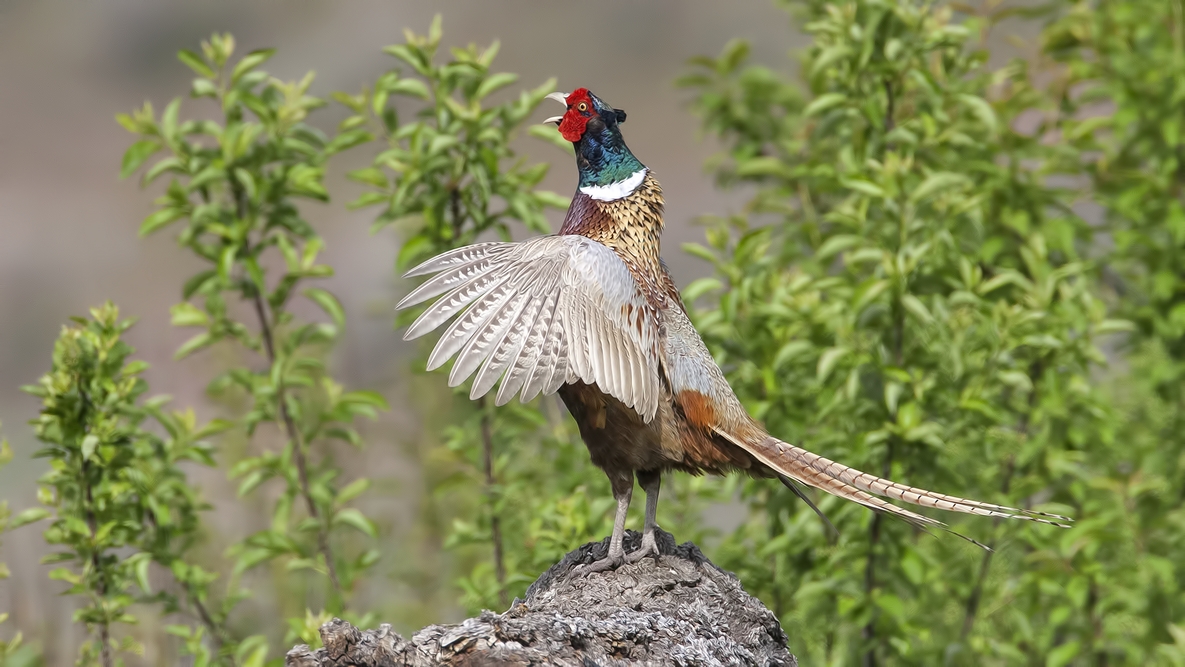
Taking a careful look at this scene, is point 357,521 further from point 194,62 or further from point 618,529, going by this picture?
point 194,62

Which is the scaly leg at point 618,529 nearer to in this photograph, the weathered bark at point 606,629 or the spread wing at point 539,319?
the weathered bark at point 606,629

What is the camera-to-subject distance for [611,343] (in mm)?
3473

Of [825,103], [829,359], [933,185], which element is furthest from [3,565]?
[933,185]

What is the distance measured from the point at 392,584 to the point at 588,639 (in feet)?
17.3

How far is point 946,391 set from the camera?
199 inches

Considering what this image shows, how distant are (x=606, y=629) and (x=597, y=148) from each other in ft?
6.09

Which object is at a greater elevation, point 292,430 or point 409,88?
point 409,88

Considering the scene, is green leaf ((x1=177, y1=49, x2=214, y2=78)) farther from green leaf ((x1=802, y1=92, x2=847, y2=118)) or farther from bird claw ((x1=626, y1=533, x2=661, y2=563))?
bird claw ((x1=626, y1=533, x2=661, y2=563))

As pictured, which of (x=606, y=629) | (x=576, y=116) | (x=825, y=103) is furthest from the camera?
(x=825, y=103)

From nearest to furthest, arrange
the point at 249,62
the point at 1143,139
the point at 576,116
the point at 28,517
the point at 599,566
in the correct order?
the point at 599,566
the point at 576,116
the point at 28,517
the point at 249,62
the point at 1143,139

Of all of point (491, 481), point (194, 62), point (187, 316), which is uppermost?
point (194, 62)

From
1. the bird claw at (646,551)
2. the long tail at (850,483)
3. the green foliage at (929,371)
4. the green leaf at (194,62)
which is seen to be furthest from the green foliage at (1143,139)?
the green leaf at (194,62)

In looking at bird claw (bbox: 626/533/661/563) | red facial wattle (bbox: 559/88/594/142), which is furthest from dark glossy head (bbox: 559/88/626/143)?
bird claw (bbox: 626/533/661/563)

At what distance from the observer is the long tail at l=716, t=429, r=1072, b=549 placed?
11.1ft
